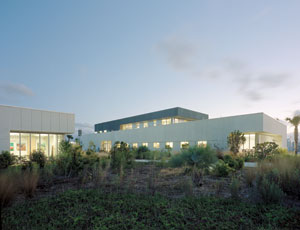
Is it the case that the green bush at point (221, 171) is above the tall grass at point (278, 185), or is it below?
below

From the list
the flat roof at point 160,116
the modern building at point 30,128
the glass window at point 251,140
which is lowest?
the glass window at point 251,140

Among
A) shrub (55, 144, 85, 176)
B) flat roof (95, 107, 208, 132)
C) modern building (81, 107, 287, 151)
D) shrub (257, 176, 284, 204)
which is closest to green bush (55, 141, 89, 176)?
shrub (55, 144, 85, 176)

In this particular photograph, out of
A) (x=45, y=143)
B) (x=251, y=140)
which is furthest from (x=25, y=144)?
(x=251, y=140)

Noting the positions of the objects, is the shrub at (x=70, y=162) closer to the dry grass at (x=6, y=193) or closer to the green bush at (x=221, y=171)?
the dry grass at (x=6, y=193)

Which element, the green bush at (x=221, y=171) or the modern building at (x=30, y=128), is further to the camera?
the modern building at (x=30, y=128)

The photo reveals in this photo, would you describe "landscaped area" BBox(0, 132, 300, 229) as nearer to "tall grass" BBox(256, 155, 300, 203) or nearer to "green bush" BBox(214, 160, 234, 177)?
"tall grass" BBox(256, 155, 300, 203)

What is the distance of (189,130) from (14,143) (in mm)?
18788

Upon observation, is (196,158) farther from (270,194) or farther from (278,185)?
(270,194)

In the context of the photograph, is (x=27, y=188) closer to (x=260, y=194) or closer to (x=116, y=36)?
→ (x=260, y=194)

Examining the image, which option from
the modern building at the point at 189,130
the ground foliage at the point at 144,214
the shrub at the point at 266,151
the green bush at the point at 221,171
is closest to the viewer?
the ground foliage at the point at 144,214

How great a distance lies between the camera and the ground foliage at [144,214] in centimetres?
353

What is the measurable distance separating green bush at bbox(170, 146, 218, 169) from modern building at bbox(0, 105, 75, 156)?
37.3 ft

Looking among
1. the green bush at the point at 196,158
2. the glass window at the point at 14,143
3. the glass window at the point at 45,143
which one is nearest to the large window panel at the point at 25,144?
the glass window at the point at 14,143

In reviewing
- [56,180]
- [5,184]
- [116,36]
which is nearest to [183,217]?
[5,184]
